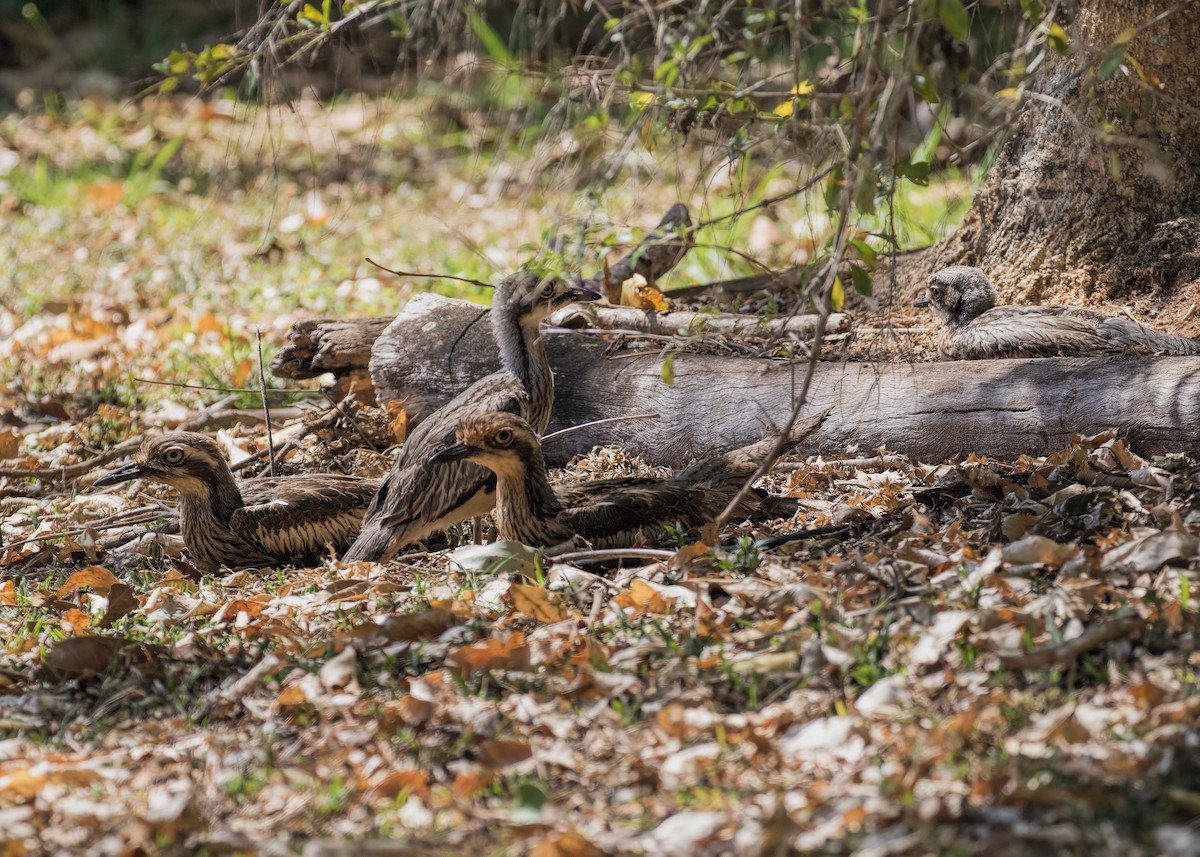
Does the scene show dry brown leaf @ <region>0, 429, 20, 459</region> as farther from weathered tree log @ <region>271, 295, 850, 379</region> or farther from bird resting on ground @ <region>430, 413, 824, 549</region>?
bird resting on ground @ <region>430, 413, 824, 549</region>

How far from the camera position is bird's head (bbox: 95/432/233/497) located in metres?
5.82

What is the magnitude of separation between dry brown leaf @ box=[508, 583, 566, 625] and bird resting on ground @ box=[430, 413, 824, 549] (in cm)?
78

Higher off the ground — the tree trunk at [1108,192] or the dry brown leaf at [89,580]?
the tree trunk at [1108,192]

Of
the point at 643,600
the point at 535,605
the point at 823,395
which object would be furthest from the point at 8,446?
the point at 643,600

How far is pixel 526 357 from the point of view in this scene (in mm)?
6211

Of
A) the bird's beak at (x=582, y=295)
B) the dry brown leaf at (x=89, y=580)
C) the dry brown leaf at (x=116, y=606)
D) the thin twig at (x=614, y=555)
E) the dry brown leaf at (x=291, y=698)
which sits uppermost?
the bird's beak at (x=582, y=295)

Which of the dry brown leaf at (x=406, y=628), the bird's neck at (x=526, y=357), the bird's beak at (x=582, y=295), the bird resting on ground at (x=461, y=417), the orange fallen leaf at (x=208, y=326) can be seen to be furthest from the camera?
the orange fallen leaf at (x=208, y=326)

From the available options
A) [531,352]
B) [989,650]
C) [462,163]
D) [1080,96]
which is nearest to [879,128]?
[989,650]

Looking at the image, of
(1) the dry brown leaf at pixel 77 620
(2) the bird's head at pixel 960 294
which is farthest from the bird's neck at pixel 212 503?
(2) the bird's head at pixel 960 294

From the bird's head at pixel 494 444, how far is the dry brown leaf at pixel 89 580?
1.43 meters

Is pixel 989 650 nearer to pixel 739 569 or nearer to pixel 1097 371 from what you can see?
pixel 739 569

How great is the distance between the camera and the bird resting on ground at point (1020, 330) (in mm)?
Answer: 6070

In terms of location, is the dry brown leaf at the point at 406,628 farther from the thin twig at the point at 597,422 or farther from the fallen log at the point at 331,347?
the fallen log at the point at 331,347

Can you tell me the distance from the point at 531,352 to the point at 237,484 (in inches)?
58.3
